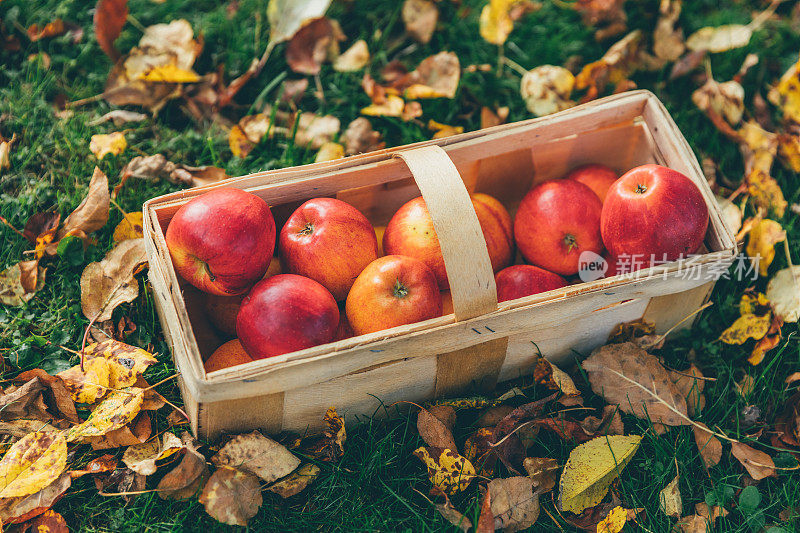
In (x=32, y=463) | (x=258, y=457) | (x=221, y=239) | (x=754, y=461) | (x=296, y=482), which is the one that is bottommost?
(x=754, y=461)

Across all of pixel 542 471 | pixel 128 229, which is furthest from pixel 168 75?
pixel 542 471

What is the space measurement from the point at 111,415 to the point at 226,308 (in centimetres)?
43

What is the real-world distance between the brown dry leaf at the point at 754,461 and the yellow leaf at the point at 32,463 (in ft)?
6.38

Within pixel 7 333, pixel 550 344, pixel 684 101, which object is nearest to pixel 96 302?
pixel 7 333

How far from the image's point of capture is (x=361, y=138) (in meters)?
2.65

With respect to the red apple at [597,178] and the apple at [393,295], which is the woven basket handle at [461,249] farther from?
the red apple at [597,178]

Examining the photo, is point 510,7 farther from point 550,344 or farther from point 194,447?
point 194,447

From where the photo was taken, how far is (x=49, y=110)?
102 inches

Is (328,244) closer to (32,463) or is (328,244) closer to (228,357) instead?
(228,357)

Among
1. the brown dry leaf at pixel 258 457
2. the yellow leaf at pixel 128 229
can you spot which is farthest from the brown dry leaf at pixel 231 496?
the yellow leaf at pixel 128 229

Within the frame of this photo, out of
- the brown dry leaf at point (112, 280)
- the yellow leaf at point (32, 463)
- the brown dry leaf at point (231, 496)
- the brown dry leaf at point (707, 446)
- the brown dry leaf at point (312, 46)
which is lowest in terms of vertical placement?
the brown dry leaf at point (707, 446)

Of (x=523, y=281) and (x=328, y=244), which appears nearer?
(x=328, y=244)

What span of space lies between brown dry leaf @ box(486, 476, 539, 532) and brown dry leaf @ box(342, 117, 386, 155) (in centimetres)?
139

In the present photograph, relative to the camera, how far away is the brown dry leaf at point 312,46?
284cm
